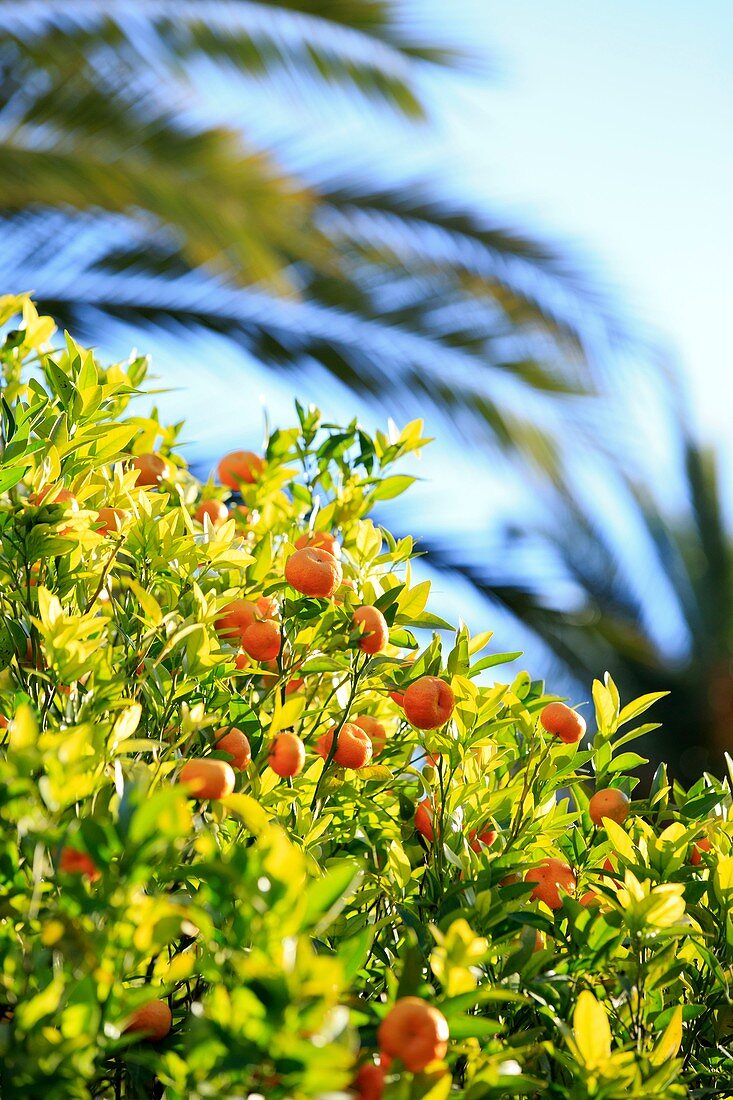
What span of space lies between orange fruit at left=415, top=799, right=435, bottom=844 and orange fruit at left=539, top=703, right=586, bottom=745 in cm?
17

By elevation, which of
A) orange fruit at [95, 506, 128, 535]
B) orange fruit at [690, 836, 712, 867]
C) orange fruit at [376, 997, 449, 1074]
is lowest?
orange fruit at [690, 836, 712, 867]

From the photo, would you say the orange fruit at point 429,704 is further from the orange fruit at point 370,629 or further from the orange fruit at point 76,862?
the orange fruit at point 76,862

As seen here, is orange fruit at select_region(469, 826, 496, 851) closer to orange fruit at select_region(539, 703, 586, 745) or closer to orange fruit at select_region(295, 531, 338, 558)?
orange fruit at select_region(539, 703, 586, 745)

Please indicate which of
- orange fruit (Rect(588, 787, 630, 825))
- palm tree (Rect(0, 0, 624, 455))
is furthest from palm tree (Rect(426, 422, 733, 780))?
orange fruit (Rect(588, 787, 630, 825))

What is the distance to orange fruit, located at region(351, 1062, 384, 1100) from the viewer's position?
756mm

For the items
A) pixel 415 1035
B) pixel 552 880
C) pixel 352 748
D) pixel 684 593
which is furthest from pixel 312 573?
pixel 684 593

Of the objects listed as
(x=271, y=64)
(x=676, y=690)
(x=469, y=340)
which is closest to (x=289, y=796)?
(x=469, y=340)

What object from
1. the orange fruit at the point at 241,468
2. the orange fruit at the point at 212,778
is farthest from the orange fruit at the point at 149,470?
the orange fruit at the point at 212,778

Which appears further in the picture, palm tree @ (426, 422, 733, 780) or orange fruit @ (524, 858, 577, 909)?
palm tree @ (426, 422, 733, 780)

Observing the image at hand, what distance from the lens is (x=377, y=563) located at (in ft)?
4.51

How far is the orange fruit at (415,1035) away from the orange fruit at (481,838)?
43cm

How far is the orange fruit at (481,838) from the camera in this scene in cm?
120

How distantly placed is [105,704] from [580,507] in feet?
21.7

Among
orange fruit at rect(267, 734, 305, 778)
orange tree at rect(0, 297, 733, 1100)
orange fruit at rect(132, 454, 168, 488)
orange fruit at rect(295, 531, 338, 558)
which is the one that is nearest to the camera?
orange tree at rect(0, 297, 733, 1100)
